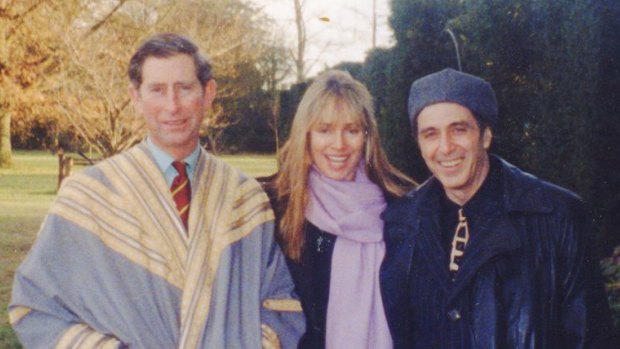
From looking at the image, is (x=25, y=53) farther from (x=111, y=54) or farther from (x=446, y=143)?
(x=446, y=143)

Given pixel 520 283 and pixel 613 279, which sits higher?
pixel 520 283

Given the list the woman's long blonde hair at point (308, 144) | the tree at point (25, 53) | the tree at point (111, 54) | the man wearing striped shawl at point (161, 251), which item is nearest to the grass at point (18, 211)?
the tree at point (111, 54)

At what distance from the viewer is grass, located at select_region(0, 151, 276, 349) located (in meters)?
9.30

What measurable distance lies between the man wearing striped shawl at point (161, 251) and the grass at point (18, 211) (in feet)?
15.8

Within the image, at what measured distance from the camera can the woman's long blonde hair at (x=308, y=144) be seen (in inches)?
141

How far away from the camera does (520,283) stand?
9.11 feet

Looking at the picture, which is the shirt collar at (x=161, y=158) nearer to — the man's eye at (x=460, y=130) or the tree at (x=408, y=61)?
the man's eye at (x=460, y=130)

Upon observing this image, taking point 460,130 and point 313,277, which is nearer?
point 460,130

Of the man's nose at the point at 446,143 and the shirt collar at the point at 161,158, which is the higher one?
the man's nose at the point at 446,143

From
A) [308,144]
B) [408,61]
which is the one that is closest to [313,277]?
[308,144]

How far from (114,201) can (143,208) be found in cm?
11

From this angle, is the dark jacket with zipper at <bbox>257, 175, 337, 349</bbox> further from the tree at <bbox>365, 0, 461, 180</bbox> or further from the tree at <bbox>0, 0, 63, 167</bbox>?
the tree at <bbox>0, 0, 63, 167</bbox>

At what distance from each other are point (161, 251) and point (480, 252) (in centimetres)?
123

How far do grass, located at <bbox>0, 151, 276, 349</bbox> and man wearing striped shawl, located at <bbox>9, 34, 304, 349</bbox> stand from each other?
4823 mm
